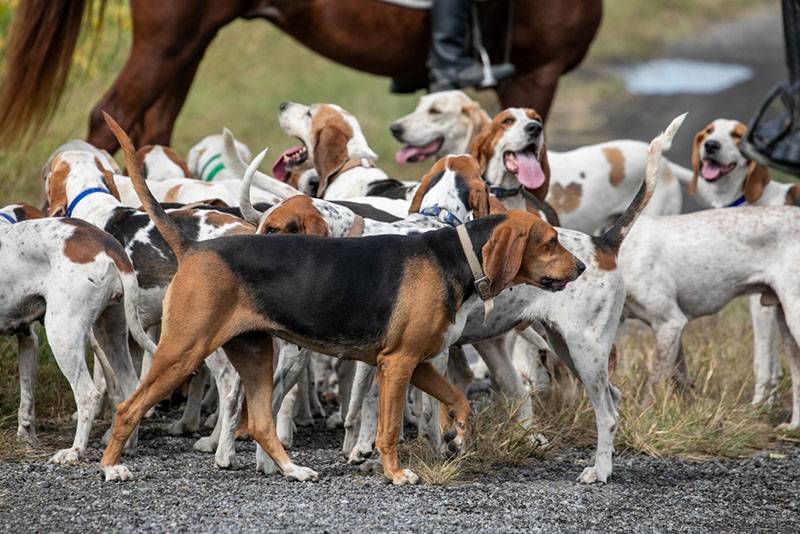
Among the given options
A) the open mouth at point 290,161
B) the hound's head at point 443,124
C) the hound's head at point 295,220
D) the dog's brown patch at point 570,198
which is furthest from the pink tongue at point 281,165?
the hound's head at point 295,220

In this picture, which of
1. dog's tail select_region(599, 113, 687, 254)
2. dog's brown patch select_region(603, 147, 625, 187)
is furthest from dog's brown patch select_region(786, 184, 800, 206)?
dog's tail select_region(599, 113, 687, 254)

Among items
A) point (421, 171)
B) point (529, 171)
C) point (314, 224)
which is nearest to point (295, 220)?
point (314, 224)

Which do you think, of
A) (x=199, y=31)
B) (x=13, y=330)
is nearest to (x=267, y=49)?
(x=199, y=31)

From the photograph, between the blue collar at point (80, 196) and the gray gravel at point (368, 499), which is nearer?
the gray gravel at point (368, 499)

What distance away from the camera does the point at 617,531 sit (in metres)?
5.45

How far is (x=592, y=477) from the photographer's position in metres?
6.34

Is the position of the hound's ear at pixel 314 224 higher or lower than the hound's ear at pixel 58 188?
higher

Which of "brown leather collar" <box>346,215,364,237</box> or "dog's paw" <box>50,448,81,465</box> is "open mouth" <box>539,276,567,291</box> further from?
"dog's paw" <box>50,448,81,465</box>

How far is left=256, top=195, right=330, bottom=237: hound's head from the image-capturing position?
6.30 metres

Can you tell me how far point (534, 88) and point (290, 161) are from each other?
2.20 metres

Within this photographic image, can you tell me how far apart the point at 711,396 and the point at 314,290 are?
9.61ft

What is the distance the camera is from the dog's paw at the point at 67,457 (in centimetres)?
616

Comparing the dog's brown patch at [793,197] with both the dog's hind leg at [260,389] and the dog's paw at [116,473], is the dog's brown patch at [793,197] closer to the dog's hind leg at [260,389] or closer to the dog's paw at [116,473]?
the dog's hind leg at [260,389]

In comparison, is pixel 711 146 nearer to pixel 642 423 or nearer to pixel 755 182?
pixel 755 182
